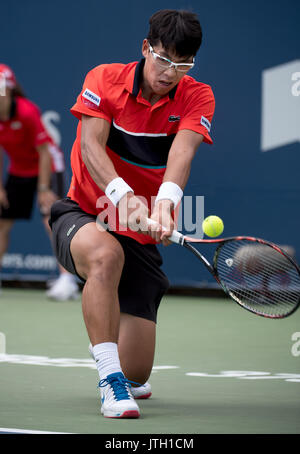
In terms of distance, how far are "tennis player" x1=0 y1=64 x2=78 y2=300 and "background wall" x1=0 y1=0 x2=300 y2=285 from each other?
67cm

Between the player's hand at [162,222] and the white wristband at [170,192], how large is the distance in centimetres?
2

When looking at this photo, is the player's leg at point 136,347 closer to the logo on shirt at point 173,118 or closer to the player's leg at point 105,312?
the player's leg at point 105,312

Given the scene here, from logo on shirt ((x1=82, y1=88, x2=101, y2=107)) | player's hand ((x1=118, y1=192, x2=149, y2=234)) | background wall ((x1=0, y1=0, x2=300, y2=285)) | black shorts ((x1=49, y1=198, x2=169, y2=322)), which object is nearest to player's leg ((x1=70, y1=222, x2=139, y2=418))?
player's hand ((x1=118, y1=192, x2=149, y2=234))

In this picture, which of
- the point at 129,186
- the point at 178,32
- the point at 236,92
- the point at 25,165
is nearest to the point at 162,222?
the point at 129,186

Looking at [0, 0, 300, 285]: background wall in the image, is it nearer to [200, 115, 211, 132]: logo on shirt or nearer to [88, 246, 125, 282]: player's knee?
[200, 115, 211, 132]: logo on shirt

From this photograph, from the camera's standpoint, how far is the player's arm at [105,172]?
164 inches

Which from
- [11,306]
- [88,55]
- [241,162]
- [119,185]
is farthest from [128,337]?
[88,55]

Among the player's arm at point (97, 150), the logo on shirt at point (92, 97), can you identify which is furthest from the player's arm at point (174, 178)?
the logo on shirt at point (92, 97)

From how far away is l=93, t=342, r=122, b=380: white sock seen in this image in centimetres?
401

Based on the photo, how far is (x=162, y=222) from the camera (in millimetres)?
4121

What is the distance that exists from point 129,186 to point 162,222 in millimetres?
374

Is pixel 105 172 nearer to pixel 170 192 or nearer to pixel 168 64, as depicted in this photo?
pixel 170 192
